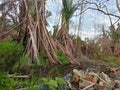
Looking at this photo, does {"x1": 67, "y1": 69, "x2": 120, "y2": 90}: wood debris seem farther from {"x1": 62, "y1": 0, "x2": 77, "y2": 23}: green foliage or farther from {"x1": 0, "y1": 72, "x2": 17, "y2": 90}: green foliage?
{"x1": 62, "y1": 0, "x2": 77, "y2": 23}: green foliage

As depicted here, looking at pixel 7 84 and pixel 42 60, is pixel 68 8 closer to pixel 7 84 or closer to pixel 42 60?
pixel 42 60

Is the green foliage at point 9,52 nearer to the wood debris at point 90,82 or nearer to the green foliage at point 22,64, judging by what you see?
the green foliage at point 22,64

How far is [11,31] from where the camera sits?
11.7 metres

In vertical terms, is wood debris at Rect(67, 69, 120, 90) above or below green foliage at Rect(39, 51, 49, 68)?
below

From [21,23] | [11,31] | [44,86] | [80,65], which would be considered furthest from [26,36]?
[44,86]

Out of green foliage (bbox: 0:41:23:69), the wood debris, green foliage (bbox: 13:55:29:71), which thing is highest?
green foliage (bbox: 0:41:23:69)

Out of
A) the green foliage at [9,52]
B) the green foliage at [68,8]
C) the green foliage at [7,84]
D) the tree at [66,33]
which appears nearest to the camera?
the green foliage at [7,84]

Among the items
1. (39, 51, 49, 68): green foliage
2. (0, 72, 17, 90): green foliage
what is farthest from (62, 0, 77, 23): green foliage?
(0, 72, 17, 90): green foliage

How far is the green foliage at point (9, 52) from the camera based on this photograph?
388 inches

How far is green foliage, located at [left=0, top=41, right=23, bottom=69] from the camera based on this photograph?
9852 mm

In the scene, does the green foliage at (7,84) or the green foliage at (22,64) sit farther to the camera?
the green foliage at (22,64)

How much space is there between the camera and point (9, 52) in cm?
1042

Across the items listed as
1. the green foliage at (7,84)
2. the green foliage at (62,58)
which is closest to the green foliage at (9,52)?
the green foliage at (62,58)

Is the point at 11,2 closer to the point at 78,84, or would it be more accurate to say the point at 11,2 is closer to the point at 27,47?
the point at 27,47
